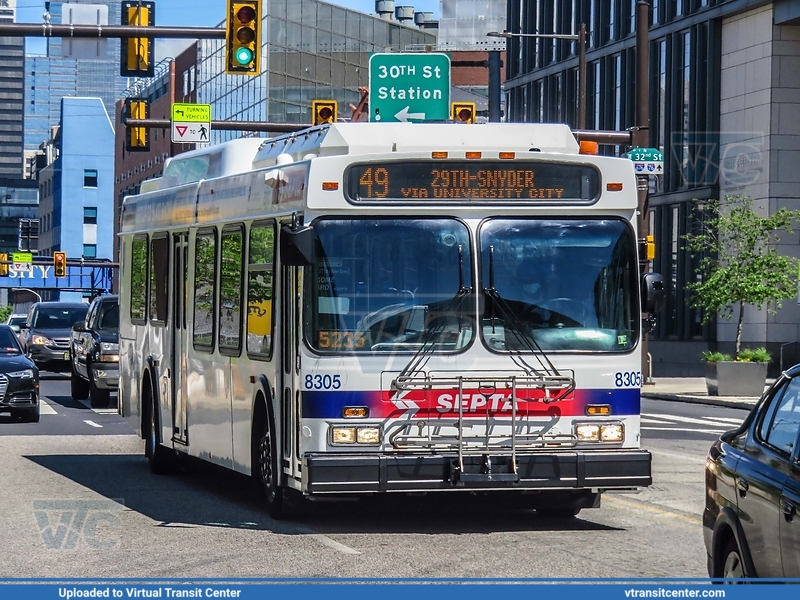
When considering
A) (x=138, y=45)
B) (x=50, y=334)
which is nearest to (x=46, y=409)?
(x=138, y=45)

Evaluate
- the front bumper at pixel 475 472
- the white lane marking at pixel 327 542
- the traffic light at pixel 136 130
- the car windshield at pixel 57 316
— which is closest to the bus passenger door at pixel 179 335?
the white lane marking at pixel 327 542

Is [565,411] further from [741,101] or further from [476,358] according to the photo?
[741,101]

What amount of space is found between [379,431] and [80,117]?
13792 centimetres

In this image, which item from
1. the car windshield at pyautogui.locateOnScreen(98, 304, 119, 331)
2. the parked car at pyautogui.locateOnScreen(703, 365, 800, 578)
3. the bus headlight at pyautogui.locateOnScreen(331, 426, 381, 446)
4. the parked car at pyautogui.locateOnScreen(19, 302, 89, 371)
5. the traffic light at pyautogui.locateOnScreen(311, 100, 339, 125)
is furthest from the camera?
the parked car at pyautogui.locateOnScreen(19, 302, 89, 371)

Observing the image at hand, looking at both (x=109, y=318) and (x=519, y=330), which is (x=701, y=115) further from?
(x=519, y=330)

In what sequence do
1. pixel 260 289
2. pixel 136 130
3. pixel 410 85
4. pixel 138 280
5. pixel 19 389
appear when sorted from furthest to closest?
pixel 136 130, pixel 410 85, pixel 19 389, pixel 138 280, pixel 260 289

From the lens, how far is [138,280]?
16922mm

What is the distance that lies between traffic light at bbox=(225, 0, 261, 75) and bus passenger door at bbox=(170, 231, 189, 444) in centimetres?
605

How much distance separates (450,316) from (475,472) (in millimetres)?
1108

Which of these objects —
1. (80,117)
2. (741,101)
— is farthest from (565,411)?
(80,117)

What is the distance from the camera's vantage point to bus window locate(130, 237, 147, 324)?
16.5 metres

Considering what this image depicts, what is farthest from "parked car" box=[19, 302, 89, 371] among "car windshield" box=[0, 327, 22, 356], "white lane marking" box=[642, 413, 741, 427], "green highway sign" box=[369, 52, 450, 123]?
"white lane marking" box=[642, 413, 741, 427]

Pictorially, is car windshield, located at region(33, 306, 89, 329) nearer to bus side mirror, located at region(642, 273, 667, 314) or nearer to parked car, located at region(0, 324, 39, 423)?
parked car, located at region(0, 324, 39, 423)

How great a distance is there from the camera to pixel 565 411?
11.2 meters
